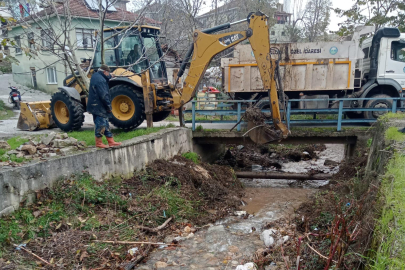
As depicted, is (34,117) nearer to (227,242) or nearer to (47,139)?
(47,139)

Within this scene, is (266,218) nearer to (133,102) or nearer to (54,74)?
(133,102)

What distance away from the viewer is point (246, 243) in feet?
16.9

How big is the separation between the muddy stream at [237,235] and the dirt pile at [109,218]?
0.20m

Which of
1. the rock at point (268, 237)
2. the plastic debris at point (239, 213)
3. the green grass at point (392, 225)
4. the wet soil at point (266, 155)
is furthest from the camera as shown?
the wet soil at point (266, 155)

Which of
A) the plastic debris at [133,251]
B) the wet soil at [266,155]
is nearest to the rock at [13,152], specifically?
the plastic debris at [133,251]

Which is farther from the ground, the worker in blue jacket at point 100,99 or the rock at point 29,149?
the worker in blue jacket at point 100,99

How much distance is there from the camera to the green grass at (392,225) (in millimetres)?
2039

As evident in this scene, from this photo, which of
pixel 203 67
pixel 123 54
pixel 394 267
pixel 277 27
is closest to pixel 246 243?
pixel 394 267

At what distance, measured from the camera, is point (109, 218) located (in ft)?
16.1

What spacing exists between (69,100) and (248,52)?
19.5 ft

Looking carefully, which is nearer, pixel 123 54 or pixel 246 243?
pixel 246 243

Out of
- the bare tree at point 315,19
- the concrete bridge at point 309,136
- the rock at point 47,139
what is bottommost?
the concrete bridge at point 309,136

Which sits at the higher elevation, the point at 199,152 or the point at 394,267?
the point at 394,267

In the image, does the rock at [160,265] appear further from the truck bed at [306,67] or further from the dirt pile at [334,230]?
the truck bed at [306,67]
